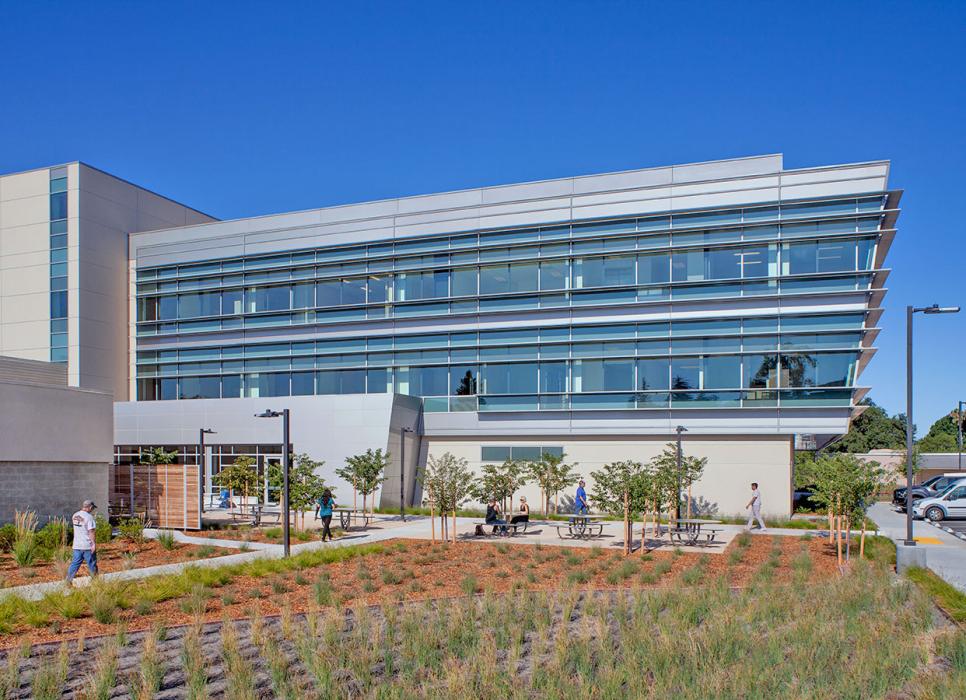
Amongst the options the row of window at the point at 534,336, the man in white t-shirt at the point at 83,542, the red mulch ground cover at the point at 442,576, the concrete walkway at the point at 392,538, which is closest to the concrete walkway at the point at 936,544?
the red mulch ground cover at the point at 442,576

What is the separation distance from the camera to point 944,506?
34.1m

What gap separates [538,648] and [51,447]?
19752 millimetres

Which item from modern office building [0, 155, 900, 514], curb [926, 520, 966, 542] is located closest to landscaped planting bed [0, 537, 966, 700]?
curb [926, 520, 966, 542]

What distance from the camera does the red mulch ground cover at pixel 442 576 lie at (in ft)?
42.7

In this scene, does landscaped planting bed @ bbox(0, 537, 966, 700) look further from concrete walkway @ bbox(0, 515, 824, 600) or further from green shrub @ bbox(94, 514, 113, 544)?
green shrub @ bbox(94, 514, 113, 544)

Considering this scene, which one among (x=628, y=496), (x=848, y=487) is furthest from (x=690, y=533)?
(x=848, y=487)

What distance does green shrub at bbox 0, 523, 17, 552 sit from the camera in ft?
70.0

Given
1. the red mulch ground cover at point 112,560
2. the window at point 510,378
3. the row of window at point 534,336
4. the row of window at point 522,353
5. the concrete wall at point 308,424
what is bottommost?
the red mulch ground cover at point 112,560

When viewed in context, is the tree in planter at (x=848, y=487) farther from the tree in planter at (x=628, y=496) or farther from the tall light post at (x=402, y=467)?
the tall light post at (x=402, y=467)

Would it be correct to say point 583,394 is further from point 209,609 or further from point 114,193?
point 114,193

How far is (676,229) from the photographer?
3359cm

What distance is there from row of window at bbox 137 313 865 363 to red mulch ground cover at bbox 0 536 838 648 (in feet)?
36.0

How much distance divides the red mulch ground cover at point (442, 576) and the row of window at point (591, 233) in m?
14.1

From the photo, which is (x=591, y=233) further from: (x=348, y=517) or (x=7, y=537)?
(x=7, y=537)
